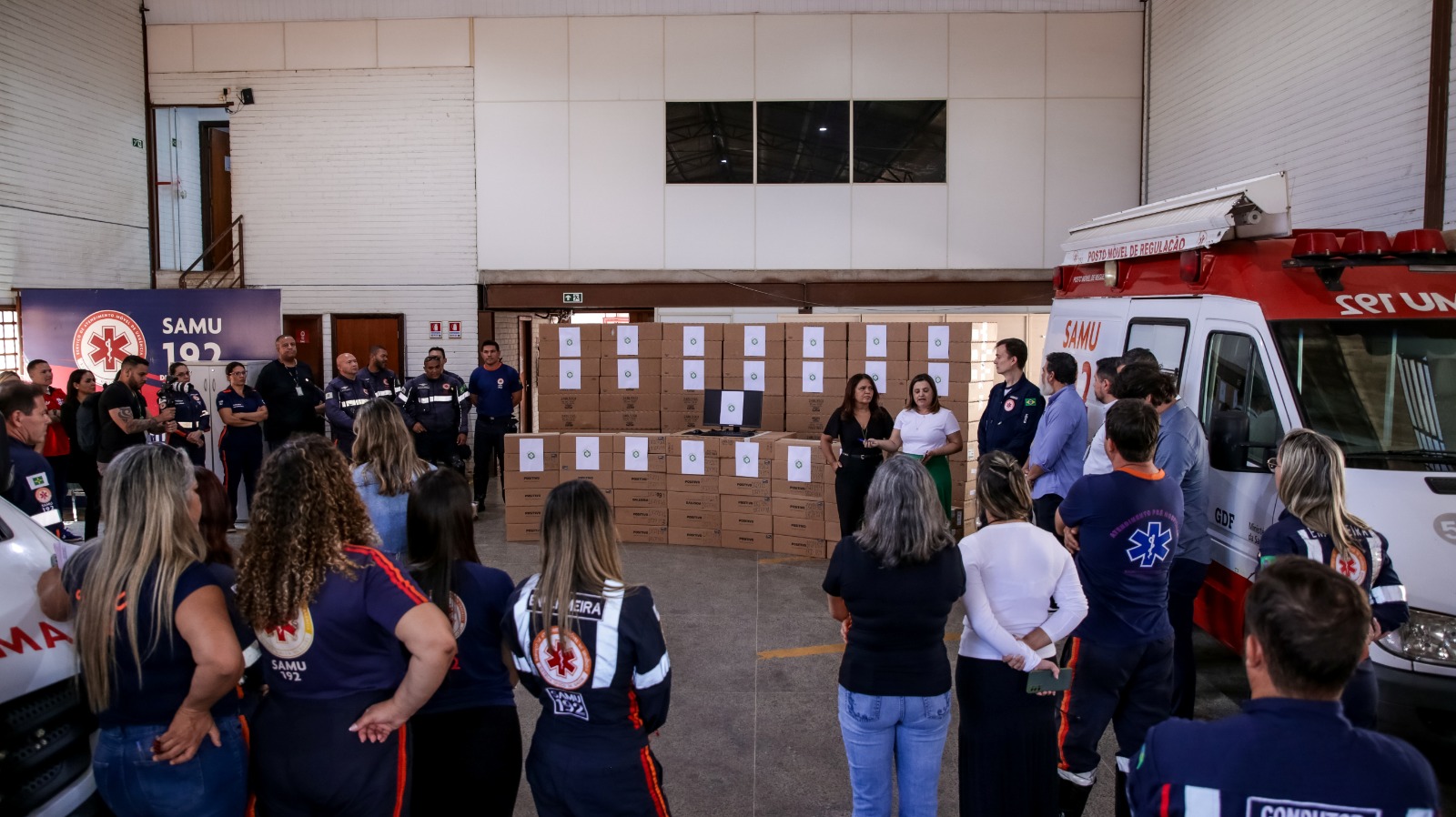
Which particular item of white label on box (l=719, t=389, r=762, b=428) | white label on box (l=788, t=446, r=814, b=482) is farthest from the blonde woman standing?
white label on box (l=719, t=389, r=762, b=428)

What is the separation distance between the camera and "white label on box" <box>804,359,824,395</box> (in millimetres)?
8930

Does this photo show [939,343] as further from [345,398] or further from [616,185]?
[616,185]

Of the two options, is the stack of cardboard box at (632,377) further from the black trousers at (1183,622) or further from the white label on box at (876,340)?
the black trousers at (1183,622)

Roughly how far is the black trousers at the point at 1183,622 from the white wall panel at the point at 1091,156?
366 inches

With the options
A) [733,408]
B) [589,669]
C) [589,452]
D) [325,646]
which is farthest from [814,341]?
[325,646]

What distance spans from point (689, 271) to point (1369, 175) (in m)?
8.13

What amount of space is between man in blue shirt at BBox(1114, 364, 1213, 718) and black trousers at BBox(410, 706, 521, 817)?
3.17 meters

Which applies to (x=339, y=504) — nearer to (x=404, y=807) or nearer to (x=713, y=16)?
(x=404, y=807)

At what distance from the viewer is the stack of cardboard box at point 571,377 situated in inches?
366

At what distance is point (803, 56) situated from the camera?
42.3ft

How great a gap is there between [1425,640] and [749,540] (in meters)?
5.76

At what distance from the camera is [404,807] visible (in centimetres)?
262

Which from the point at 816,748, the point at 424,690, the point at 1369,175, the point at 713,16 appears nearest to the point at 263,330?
the point at 713,16

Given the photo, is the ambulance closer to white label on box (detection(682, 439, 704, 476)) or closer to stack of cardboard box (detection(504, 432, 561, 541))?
white label on box (detection(682, 439, 704, 476))
